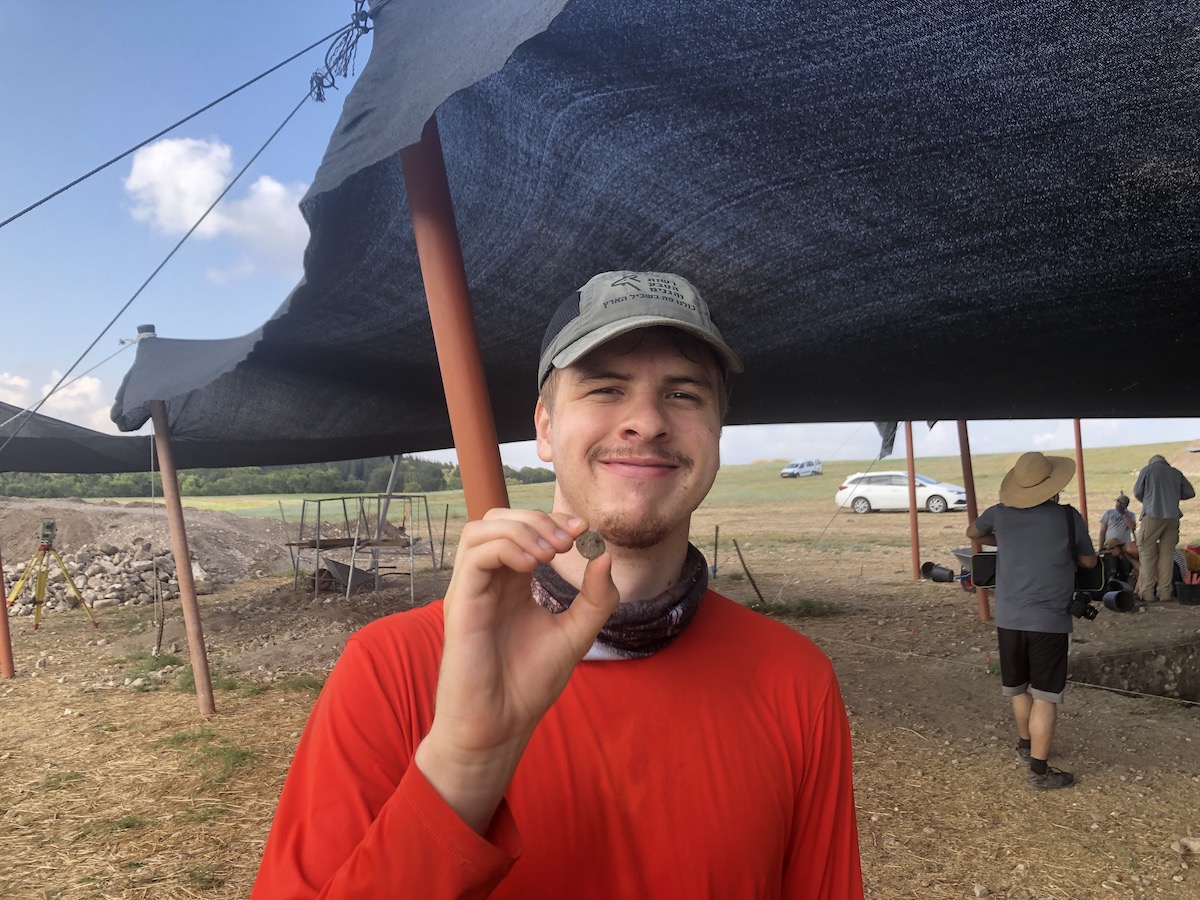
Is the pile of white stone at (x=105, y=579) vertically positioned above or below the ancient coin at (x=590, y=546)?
below

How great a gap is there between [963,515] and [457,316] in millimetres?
20406

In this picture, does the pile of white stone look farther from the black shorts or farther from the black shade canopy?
the black shorts

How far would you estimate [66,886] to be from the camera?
3195 mm

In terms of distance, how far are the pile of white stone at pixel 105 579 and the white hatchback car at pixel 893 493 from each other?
16045 mm

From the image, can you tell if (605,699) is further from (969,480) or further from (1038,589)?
(969,480)

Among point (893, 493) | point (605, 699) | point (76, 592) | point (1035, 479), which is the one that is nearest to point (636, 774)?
point (605, 699)

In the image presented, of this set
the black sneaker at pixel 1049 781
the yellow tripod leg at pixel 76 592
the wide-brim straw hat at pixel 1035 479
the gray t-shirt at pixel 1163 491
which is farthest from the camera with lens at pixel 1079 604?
the yellow tripod leg at pixel 76 592

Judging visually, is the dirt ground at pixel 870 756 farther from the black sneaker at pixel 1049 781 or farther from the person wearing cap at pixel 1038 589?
the person wearing cap at pixel 1038 589

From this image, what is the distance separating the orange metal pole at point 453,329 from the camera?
239cm

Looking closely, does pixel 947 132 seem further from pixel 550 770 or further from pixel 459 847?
pixel 459 847

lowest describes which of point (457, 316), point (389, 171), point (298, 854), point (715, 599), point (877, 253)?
point (298, 854)

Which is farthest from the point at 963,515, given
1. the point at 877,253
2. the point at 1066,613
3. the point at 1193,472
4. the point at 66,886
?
the point at 66,886

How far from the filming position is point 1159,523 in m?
8.09

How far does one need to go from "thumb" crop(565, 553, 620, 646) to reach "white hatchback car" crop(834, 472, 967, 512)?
20.6 m
